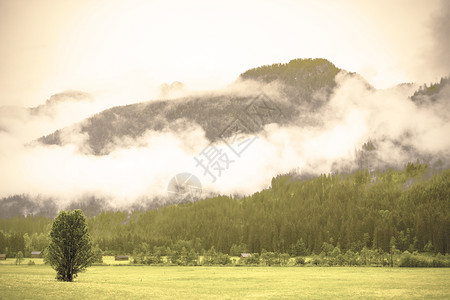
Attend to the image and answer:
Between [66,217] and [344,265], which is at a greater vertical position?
[66,217]

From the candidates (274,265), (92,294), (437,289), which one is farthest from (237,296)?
(274,265)

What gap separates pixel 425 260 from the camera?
14075 cm

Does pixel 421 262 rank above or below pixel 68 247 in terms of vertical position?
below

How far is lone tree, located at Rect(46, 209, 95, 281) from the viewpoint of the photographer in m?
78.1

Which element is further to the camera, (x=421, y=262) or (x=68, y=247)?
(x=421, y=262)

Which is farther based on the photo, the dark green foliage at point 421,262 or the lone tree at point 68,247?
the dark green foliage at point 421,262

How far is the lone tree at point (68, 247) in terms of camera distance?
7812cm

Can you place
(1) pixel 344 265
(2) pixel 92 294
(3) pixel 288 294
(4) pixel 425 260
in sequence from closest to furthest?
(2) pixel 92 294 < (3) pixel 288 294 < (4) pixel 425 260 < (1) pixel 344 265

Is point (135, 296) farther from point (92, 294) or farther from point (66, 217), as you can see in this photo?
point (66, 217)

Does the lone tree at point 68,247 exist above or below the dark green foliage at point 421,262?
above

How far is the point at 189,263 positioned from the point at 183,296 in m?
104

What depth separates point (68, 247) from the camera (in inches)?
3091

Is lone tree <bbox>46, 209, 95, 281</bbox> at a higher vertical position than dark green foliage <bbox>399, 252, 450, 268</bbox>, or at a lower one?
higher

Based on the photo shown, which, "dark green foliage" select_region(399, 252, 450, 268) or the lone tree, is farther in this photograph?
"dark green foliage" select_region(399, 252, 450, 268)
